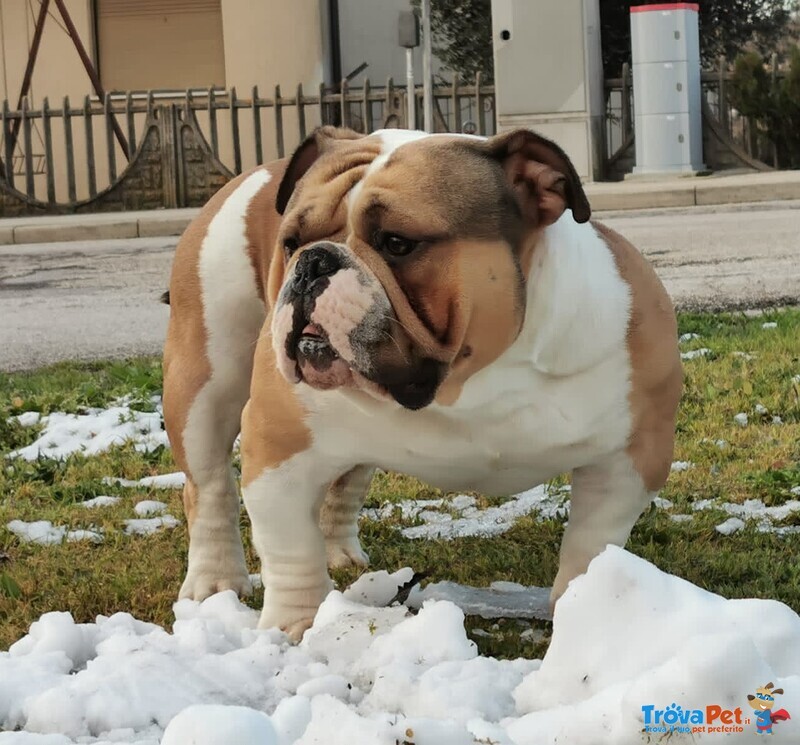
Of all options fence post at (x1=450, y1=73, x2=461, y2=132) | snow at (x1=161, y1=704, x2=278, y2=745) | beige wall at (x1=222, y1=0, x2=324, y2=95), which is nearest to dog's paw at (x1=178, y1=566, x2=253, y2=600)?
snow at (x1=161, y1=704, x2=278, y2=745)

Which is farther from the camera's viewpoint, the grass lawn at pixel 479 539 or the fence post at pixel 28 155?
the fence post at pixel 28 155

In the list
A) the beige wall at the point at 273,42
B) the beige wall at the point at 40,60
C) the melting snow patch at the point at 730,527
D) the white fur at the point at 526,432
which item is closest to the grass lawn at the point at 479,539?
the melting snow patch at the point at 730,527

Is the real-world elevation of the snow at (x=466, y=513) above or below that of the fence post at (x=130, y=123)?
below

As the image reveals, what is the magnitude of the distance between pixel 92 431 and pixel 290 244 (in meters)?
3.02

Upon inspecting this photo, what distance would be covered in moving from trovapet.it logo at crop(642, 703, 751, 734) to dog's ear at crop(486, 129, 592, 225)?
1192 millimetres

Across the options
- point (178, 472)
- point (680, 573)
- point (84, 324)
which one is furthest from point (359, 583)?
point (84, 324)

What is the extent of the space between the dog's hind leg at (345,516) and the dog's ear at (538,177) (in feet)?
4.41

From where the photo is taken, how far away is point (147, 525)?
15.4ft

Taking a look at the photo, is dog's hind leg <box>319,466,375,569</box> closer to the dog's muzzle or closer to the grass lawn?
the grass lawn

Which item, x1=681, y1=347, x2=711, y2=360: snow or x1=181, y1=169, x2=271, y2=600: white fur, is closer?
x1=181, y1=169, x2=271, y2=600: white fur

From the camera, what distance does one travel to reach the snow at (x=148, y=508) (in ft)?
15.9

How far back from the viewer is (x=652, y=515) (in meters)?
4.54

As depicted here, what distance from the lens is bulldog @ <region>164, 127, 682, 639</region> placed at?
119 inches

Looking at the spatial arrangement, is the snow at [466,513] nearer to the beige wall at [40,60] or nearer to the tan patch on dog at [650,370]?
the tan patch on dog at [650,370]
